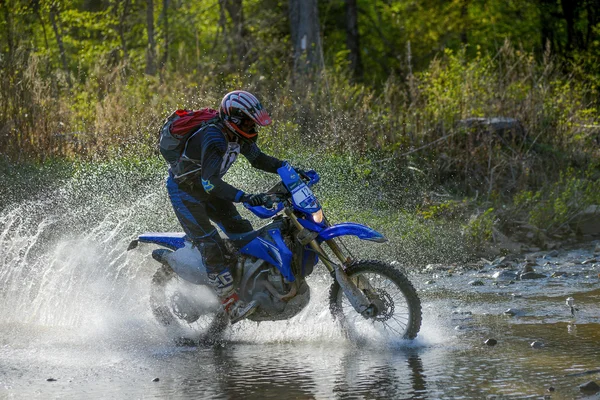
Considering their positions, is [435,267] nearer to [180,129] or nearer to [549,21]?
[180,129]

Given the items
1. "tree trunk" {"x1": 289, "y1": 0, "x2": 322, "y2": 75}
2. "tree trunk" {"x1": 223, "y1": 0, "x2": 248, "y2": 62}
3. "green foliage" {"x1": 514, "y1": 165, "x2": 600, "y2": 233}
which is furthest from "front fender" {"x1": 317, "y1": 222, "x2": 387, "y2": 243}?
"tree trunk" {"x1": 223, "y1": 0, "x2": 248, "y2": 62}

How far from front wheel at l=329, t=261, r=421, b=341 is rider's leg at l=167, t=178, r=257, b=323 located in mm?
960

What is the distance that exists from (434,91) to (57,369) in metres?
10.9

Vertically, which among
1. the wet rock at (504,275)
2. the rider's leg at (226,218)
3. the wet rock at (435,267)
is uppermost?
the rider's leg at (226,218)

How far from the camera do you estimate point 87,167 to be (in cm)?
1384

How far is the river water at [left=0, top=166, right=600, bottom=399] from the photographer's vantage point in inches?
244

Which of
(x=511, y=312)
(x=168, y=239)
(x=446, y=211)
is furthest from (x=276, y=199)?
(x=446, y=211)

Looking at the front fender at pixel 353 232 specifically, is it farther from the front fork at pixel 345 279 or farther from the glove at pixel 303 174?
the glove at pixel 303 174

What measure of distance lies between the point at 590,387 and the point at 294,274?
2.69 metres

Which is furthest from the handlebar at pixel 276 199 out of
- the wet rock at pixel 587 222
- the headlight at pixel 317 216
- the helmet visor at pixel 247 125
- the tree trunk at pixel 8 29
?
the tree trunk at pixel 8 29

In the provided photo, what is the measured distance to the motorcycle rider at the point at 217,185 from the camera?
24.5ft

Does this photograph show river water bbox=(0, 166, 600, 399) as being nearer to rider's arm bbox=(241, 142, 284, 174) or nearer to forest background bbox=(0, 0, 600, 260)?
rider's arm bbox=(241, 142, 284, 174)

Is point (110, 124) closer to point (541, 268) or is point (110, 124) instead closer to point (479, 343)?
point (541, 268)

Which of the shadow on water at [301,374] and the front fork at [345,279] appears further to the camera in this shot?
the front fork at [345,279]
